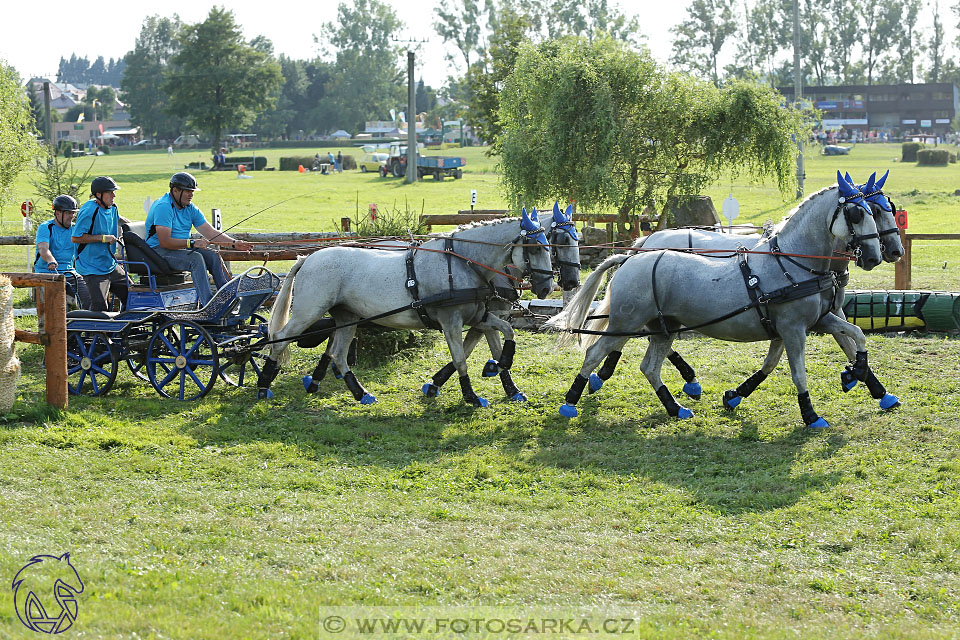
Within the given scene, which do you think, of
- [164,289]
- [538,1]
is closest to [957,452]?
[164,289]

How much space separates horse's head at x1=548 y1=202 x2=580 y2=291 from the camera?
9.79 meters

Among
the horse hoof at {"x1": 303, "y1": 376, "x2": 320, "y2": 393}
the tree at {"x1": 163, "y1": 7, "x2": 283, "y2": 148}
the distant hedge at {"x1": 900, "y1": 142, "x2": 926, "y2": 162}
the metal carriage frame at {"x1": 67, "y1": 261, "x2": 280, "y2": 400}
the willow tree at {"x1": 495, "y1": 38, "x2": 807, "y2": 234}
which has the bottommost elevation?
the horse hoof at {"x1": 303, "y1": 376, "x2": 320, "y2": 393}

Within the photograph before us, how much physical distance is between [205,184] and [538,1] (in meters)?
46.1

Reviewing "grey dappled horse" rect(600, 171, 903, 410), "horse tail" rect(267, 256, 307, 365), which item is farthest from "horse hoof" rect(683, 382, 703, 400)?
"horse tail" rect(267, 256, 307, 365)

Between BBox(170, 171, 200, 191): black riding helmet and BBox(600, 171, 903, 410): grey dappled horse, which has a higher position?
BBox(170, 171, 200, 191): black riding helmet

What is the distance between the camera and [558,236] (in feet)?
32.4

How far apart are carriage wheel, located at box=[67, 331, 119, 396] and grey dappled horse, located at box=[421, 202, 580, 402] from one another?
3.28 m

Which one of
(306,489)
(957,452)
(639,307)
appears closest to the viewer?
(306,489)

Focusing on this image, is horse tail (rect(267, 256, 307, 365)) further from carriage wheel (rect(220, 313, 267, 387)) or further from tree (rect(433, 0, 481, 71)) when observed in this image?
tree (rect(433, 0, 481, 71))

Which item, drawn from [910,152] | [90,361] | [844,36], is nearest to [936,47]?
[844,36]

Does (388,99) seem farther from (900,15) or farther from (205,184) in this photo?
(205,184)

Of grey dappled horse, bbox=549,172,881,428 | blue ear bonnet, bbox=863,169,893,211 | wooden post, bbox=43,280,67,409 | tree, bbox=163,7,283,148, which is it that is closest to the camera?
blue ear bonnet, bbox=863,169,893,211

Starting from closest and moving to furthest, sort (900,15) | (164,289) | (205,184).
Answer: (164,289) → (205,184) → (900,15)

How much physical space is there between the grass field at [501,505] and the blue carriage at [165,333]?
339 millimetres
